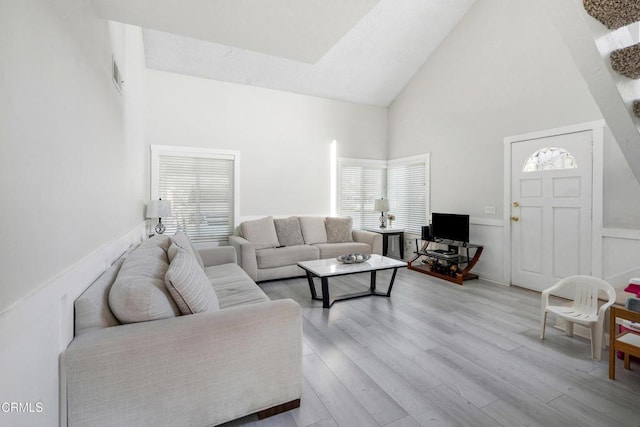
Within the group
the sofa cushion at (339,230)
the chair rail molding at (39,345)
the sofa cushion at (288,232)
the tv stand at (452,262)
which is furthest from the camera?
the sofa cushion at (339,230)

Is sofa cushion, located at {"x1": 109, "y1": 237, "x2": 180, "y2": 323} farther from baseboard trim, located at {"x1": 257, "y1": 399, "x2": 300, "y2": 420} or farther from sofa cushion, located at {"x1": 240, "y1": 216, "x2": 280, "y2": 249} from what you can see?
sofa cushion, located at {"x1": 240, "y1": 216, "x2": 280, "y2": 249}

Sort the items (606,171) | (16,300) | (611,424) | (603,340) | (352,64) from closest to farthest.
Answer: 1. (16,300)
2. (611,424)
3. (603,340)
4. (606,171)
5. (352,64)

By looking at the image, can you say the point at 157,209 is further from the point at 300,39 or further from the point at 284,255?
the point at 300,39

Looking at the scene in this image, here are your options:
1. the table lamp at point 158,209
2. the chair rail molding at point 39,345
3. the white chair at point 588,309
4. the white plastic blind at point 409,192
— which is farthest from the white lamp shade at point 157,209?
the white chair at point 588,309

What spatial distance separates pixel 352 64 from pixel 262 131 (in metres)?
1.93

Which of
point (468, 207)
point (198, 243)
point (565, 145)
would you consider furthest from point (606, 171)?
point (198, 243)

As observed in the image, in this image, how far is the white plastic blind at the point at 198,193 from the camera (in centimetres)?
444

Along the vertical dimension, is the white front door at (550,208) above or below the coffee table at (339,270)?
above

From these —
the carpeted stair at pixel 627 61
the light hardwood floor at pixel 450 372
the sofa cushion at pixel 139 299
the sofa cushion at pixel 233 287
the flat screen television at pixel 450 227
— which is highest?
the carpeted stair at pixel 627 61

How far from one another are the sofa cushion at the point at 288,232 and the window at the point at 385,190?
1.13m

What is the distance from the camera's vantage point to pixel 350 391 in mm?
1779

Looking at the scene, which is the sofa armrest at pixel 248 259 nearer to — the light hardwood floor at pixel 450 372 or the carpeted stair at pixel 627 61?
the light hardwood floor at pixel 450 372

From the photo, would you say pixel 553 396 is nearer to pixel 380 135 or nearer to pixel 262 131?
pixel 262 131

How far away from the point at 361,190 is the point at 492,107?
264 centimetres
